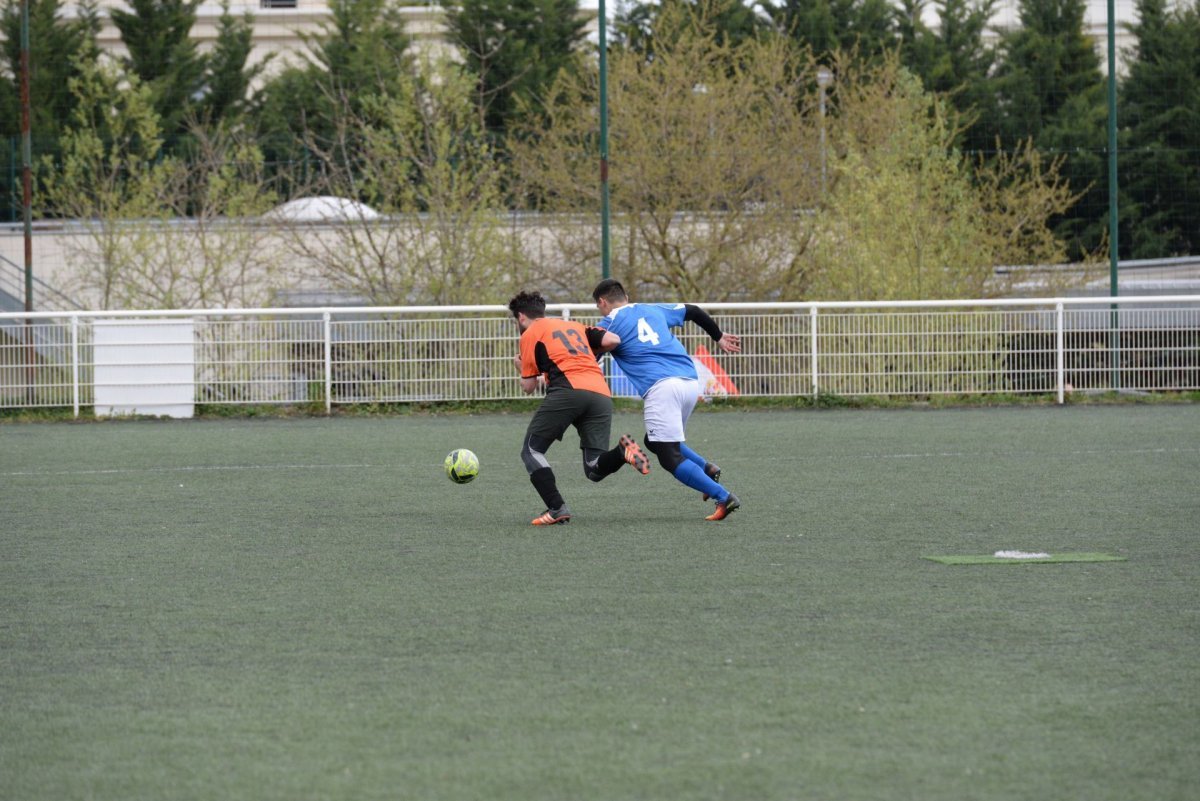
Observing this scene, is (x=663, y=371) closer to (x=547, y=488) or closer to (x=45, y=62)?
(x=547, y=488)

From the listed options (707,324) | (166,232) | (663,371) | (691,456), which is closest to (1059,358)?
(707,324)

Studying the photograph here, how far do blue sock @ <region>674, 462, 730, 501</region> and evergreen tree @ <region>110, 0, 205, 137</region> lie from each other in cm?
3358

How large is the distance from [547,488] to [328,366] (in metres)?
9.93

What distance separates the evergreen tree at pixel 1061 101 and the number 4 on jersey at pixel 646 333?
86.7ft

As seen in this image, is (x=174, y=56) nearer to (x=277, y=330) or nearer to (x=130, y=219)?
(x=130, y=219)

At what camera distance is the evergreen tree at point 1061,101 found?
118 ft

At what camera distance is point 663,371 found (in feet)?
31.1

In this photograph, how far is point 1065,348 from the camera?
62.1 feet

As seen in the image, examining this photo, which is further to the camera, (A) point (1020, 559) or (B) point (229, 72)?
(B) point (229, 72)

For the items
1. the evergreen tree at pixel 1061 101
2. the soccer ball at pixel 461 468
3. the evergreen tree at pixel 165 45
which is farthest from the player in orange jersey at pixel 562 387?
the evergreen tree at pixel 165 45

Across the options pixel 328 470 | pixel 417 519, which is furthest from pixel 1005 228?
pixel 417 519

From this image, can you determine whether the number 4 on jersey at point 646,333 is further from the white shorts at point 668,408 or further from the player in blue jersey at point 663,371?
the white shorts at point 668,408

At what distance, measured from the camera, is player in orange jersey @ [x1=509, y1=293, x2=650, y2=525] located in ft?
30.6

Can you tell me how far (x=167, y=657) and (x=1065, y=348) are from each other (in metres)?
15.2
